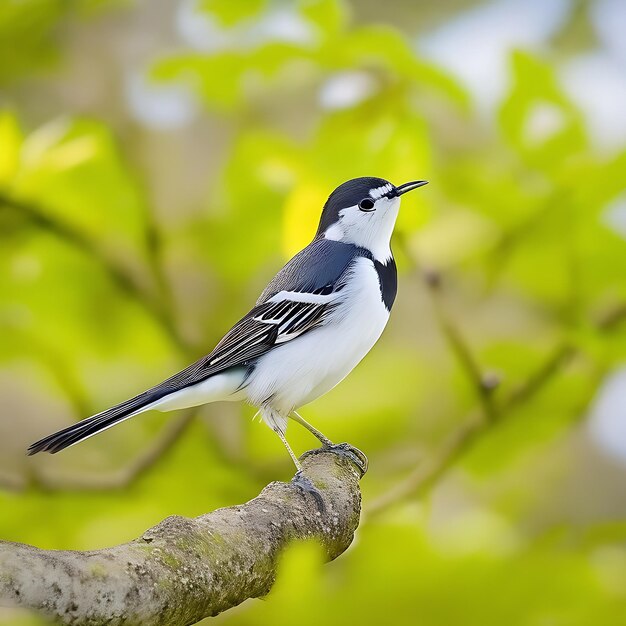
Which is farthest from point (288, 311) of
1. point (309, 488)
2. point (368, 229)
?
point (309, 488)

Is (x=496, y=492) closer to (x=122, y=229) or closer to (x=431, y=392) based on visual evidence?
(x=431, y=392)

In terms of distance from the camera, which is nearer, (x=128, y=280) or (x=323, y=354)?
(x=323, y=354)

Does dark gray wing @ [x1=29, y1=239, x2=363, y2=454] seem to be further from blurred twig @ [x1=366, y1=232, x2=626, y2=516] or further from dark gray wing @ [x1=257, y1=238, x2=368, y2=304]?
blurred twig @ [x1=366, y1=232, x2=626, y2=516]

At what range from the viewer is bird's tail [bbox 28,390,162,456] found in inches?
22.6

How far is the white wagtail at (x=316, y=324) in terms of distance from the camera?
77cm

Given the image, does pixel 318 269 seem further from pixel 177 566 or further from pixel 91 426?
pixel 177 566

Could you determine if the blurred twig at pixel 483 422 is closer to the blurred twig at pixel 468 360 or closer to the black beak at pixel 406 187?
the blurred twig at pixel 468 360

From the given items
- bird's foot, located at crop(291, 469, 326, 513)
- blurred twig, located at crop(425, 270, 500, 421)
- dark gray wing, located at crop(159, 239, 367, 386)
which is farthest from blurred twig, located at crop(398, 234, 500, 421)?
bird's foot, located at crop(291, 469, 326, 513)

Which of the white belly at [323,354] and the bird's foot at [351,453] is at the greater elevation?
the white belly at [323,354]

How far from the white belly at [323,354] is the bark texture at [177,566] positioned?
0.62 ft

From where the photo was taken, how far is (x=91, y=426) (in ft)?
2.02

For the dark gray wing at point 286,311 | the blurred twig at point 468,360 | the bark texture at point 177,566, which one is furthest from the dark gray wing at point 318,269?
the bark texture at point 177,566

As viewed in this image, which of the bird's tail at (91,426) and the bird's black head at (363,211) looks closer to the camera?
the bird's tail at (91,426)

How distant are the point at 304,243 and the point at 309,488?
14.1 inches
